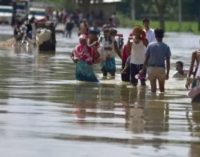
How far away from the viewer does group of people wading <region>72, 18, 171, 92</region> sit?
77.8ft

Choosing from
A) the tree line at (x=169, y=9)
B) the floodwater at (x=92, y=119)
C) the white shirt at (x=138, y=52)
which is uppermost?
the white shirt at (x=138, y=52)

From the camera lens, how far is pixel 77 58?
87.8 feet

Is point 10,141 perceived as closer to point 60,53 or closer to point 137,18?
point 60,53

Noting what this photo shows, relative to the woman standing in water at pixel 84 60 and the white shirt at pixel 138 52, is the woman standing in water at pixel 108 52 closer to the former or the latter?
the woman standing in water at pixel 84 60

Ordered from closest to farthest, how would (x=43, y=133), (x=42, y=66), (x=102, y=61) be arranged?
(x=43, y=133)
(x=102, y=61)
(x=42, y=66)

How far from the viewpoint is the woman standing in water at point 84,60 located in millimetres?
26672

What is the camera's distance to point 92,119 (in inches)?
698

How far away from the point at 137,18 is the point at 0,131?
4979 inches

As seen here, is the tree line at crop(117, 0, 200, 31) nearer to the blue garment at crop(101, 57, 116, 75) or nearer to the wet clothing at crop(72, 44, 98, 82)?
the blue garment at crop(101, 57, 116, 75)

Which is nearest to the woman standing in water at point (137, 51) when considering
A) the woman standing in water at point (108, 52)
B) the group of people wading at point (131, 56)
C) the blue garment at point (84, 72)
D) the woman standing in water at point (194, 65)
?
the group of people wading at point (131, 56)

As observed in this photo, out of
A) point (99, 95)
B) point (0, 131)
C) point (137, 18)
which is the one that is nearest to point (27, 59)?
point (99, 95)

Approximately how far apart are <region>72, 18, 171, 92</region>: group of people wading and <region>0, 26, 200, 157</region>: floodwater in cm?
41

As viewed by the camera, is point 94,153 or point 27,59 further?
point 27,59

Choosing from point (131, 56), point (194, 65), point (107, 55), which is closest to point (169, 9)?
point (107, 55)
